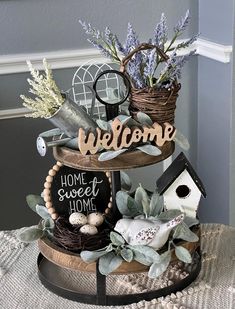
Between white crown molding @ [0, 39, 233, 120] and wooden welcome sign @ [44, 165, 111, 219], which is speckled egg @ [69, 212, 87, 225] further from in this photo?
white crown molding @ [0, 39, 233, 120]

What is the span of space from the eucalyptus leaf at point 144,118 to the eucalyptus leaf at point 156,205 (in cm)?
14

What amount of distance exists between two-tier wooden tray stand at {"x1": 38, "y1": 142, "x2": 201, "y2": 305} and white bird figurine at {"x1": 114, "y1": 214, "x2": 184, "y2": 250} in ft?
0.14

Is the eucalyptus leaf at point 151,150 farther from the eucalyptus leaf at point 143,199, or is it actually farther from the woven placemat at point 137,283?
the woven placemat at point 137,283

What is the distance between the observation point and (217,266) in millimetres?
1144

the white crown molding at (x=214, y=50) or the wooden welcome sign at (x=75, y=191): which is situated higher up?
the white crown molding at (x=214, y=50)

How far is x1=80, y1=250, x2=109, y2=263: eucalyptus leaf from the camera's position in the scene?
988mm

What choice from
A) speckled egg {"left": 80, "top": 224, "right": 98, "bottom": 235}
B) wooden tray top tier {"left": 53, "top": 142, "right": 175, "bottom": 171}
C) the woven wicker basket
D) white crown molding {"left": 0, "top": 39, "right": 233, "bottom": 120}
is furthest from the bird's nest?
white crown molding {"left": 0, "top": 39, "right": 233, "bottom": 120}

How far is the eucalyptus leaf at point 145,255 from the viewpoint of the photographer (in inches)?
38.8

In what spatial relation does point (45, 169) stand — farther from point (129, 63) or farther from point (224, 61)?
point (129, 63)

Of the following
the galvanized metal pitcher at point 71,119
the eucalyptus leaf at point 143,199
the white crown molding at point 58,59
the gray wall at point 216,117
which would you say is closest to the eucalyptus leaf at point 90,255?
the eucalyptus leaf at point 143,199

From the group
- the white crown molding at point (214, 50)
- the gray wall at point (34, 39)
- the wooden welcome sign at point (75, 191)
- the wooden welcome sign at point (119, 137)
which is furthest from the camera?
the white crown molding at point (214, 50)

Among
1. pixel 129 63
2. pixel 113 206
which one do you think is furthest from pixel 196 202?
pixel 129 63

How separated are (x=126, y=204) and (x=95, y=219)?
0.06 meters

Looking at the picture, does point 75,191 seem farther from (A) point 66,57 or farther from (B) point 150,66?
(A) point 66,57
